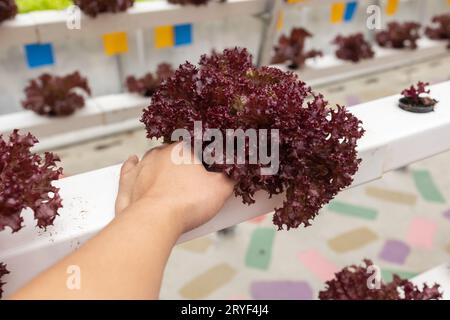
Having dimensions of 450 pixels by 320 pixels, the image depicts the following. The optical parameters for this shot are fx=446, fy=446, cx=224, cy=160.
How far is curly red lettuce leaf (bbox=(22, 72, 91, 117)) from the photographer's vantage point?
319 centimetres

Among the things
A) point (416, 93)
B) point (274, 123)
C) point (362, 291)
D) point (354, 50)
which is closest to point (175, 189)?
point (274, 123)

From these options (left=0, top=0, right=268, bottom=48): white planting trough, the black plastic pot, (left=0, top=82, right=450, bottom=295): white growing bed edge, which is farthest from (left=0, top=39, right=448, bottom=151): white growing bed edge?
the black plastic pot

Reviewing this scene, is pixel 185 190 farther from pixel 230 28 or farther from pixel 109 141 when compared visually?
pixel 230 28

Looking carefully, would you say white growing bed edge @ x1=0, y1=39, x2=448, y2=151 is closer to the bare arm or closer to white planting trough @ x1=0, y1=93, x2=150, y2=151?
white planting trough @ x1=0, y1=93, x2=150, y2=151

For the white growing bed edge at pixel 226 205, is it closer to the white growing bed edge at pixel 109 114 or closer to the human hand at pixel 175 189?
the human hand at pixel 175 189

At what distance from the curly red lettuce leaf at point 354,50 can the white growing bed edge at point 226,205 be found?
106 inches

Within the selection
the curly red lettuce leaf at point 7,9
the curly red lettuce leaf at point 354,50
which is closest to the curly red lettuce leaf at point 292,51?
the curly red lettuce leaf at point 354,50

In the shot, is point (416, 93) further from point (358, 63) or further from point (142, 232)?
point (358, 63)

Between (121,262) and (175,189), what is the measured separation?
0.23 m

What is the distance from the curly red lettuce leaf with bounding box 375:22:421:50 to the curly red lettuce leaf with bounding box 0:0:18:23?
362cm

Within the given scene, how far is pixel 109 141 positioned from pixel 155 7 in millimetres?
1231

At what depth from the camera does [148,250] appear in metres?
0.83

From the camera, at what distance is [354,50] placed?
14.4ft

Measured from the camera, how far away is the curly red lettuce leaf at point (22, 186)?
2.95 feet
